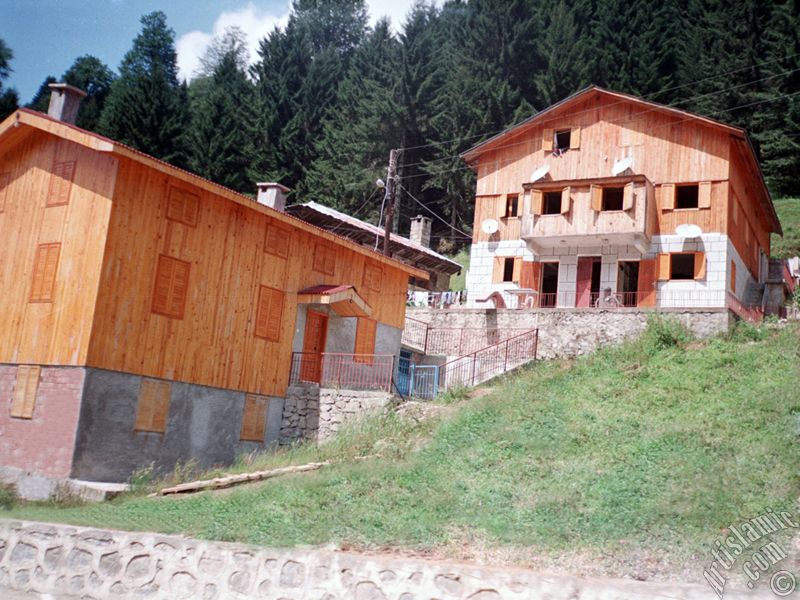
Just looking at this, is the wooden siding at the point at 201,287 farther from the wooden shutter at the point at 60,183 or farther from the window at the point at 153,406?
the wooden shutter at the point at 60,183

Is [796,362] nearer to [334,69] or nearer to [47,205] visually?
[47,205]

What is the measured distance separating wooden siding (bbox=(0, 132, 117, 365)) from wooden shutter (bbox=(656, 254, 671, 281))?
809 inches

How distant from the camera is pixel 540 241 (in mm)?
31531

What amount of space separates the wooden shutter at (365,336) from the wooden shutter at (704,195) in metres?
13.7

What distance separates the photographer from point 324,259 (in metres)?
23.7

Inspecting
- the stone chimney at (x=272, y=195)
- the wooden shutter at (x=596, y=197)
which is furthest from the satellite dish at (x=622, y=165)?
the stone chimney at (x=272, y=195)

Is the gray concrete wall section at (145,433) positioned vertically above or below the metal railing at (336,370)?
below

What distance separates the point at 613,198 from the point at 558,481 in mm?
A: 21933

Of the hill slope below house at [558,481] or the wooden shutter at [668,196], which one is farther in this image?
the wooden shutter at [668,196]

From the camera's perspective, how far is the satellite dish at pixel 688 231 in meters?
29.1

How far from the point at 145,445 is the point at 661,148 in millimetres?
22893

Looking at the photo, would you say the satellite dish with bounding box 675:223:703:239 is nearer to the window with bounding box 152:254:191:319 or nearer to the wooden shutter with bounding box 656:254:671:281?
the wooden shutter with bounding box 656:254:671:281

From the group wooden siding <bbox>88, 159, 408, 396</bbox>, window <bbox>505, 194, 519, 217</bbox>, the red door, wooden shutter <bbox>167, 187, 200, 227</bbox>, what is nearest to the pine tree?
window <bbox>505, 194, 519, 217</bbox>

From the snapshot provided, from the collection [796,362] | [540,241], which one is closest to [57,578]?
[796,362]
